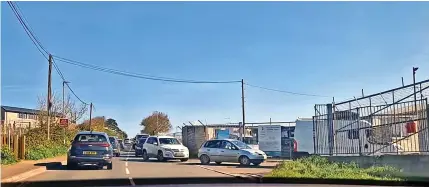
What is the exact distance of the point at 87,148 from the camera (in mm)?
19578

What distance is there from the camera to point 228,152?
80.6 feet

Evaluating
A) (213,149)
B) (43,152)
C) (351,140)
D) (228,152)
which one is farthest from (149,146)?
(351,140)

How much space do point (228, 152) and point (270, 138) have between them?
337 inches

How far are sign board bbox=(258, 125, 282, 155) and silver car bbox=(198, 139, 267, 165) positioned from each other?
766 cm

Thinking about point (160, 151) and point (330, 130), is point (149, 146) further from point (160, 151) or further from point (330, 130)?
point (330, 130)

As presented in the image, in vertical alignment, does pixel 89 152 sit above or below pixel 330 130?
below

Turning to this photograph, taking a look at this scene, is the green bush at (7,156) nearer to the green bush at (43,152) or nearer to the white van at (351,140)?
the green bush at (43,152)

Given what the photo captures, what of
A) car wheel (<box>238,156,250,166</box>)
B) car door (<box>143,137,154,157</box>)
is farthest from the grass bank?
car door (<box>143,137,154,157</box>)

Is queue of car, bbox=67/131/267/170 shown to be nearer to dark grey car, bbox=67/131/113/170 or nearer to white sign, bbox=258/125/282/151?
dark grey car, bbox=67/131/113/170

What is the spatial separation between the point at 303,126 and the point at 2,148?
589 inches

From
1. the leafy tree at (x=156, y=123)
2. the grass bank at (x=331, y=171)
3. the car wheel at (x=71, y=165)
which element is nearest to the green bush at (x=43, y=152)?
the car wheel at (x=71, y=165)

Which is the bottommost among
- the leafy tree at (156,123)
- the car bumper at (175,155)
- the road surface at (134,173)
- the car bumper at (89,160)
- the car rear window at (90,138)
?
the road surface at (134,173)

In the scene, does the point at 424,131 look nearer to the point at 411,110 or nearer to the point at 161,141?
the point at 411,110

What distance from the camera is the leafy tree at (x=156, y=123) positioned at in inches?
3243
